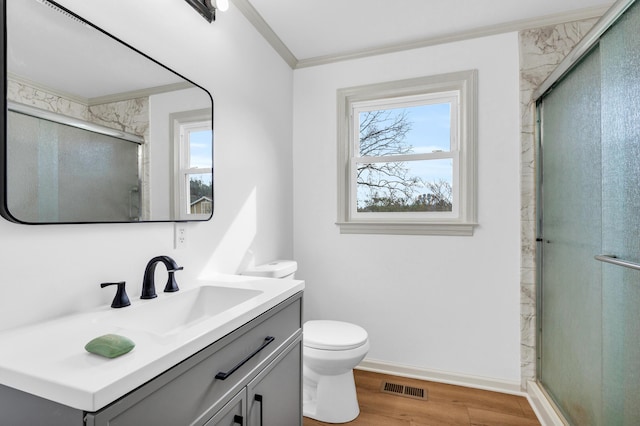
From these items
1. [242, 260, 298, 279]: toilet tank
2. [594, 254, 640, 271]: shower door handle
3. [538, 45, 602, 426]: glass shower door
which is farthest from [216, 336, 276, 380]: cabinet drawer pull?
[538, 45, 602, 426]: glass shower door

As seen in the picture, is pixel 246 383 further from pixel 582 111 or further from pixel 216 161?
pixel 582 111

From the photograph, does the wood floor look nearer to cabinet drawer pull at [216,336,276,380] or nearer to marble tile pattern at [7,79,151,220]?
cabinet drawer pull at [216,336,276,380]

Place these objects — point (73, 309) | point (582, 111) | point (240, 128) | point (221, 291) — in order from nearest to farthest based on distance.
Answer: point (73, 309), point (221, 291), point (582, 111), point (240, 128)

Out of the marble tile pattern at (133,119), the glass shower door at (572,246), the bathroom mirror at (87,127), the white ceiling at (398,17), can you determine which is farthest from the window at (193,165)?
the glass shower door at (572,246)

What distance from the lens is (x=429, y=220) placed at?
2289 millimetres

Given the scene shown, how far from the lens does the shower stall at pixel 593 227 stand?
1124 mm

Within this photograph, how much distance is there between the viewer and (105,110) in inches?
43.4

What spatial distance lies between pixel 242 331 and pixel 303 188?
167cm

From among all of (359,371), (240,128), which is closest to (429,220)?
(359,371)

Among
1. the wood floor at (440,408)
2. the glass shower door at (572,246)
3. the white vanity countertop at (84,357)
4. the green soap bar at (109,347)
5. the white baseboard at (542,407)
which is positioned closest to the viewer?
the white vanity countertop at (84,357)

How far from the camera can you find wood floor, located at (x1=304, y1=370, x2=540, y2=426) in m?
1.79

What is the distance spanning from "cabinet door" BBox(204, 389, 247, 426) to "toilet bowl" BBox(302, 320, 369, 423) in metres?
0.70

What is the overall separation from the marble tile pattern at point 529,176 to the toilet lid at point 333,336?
1.10 metres

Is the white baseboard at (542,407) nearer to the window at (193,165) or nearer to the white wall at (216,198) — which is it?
the white wall at (216,198)
